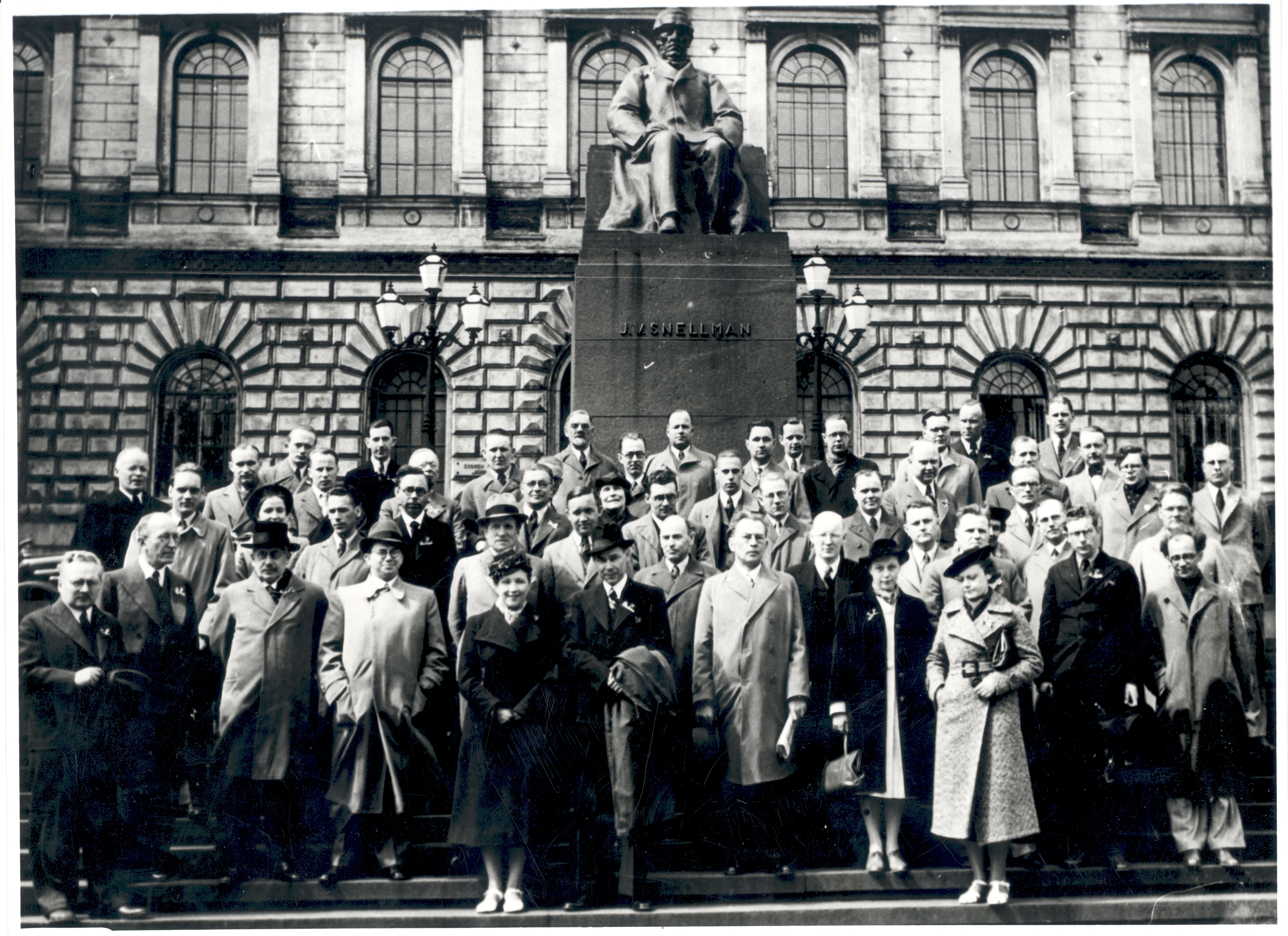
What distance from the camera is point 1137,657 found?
7.48 m

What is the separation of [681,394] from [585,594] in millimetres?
3166

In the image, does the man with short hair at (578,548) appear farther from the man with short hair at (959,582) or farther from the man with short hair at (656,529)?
the man with short hair at (959,582)

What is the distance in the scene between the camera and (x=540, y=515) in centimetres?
867

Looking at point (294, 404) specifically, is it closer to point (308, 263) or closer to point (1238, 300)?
point (308, 263)

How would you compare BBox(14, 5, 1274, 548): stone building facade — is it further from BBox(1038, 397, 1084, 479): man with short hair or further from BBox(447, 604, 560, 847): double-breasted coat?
BBox(447, 604, 560, 847): double-breasted coat

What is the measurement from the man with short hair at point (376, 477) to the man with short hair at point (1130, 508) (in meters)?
5.57

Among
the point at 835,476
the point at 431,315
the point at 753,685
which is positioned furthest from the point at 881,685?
the point at 431,315

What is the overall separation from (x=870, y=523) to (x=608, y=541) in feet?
7.26

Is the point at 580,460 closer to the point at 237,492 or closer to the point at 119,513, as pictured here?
the point at 237,492

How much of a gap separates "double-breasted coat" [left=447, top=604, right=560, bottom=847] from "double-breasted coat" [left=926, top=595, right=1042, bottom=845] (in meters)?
2.35

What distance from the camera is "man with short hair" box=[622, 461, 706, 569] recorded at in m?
8.21

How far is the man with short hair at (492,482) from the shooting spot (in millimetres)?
9641

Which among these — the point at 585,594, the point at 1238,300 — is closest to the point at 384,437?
the point at 585,594

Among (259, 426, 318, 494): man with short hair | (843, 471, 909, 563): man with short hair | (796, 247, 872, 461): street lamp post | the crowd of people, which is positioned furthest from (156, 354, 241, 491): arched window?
(843, 471, 909, 563): man with short hair
